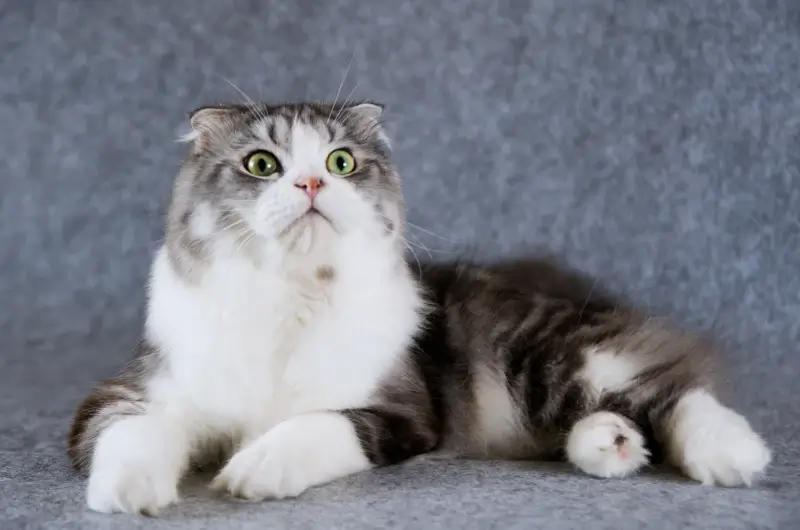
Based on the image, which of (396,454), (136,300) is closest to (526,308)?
(396,454)

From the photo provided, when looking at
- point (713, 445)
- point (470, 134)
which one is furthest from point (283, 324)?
point (470, 134)

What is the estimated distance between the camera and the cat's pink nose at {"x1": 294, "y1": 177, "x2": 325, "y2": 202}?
1.98 metres

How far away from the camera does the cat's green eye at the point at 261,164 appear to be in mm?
2088

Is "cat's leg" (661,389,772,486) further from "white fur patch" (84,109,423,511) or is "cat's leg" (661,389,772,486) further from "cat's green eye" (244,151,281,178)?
"cat's green eye" (244,151,281,178)

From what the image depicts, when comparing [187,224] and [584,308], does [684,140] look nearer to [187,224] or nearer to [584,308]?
[584,308]

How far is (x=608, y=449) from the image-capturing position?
78.2 inches

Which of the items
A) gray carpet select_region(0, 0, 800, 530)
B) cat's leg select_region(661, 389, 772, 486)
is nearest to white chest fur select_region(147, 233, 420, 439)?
cat's leg select_region(661, 389, 772, 486)

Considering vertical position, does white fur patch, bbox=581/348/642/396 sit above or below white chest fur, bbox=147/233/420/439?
above

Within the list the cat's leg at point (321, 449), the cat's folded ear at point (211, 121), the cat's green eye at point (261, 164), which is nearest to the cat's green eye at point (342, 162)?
the cat's green eye at point (261, 164)

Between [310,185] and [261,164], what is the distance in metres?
0.17

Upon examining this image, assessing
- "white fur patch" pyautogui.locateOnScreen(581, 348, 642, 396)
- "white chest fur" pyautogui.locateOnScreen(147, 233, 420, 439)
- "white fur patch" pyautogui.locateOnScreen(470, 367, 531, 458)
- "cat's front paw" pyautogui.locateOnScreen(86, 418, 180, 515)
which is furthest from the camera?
"white fur patch" pyautogui.locateOnScreen(470, 367, 531, 458)

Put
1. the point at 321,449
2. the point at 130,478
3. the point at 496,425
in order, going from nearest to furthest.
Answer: the point at 130,478
the point at 321,449
the point at 496,425

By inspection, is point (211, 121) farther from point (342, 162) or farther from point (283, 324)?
point (283, 324)

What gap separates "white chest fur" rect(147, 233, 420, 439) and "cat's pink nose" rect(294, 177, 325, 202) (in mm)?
129
